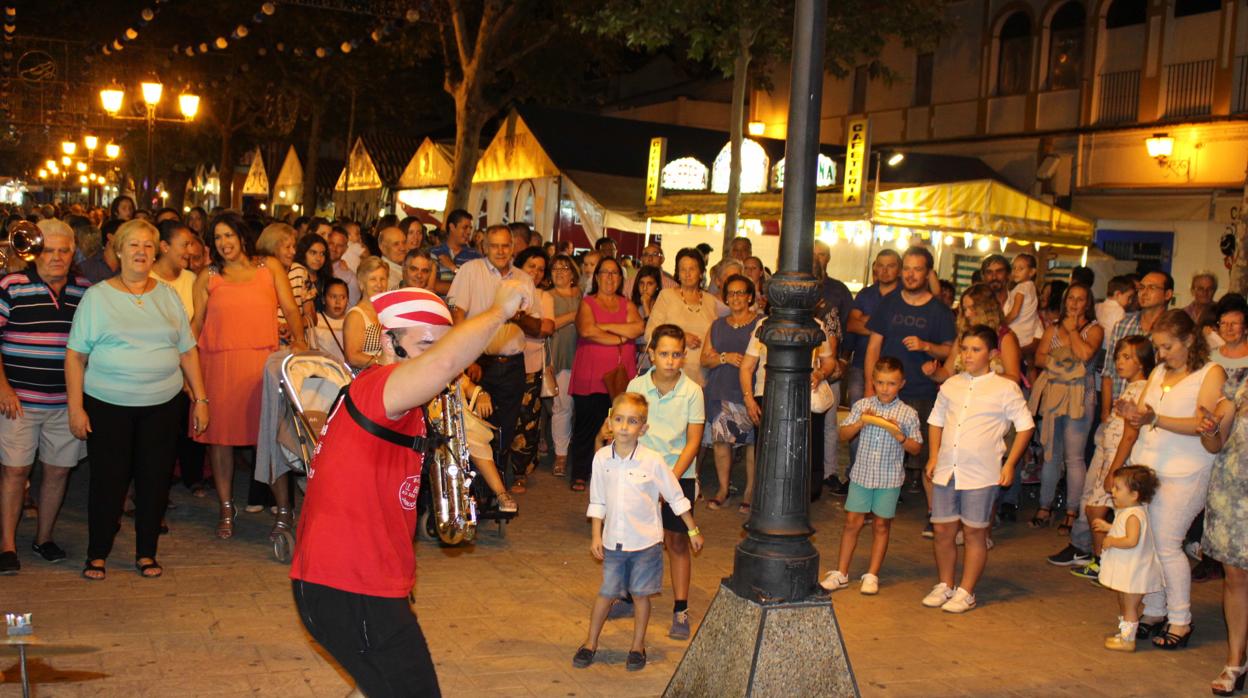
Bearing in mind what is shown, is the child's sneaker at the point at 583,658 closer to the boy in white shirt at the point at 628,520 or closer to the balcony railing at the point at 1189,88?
the boy in white shirt at the point at 628,520

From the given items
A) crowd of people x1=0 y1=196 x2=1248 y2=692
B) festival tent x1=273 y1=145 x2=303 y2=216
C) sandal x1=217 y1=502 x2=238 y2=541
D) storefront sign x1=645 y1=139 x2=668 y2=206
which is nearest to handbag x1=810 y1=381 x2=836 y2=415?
crowd of people x1=0 y1=196 x2=1248 y2=692

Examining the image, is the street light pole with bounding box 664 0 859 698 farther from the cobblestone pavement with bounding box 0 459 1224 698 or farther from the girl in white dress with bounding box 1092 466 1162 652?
the girl in white dress with bounding box 1092 466 1162 652

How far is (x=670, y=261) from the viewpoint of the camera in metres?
22.0

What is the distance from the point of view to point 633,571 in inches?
236

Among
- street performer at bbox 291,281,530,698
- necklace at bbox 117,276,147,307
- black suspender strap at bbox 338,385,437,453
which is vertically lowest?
street performer at bbox 291,281,530,698

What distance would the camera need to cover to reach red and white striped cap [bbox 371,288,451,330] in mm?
3920

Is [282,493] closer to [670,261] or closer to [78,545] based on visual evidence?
[78,545]

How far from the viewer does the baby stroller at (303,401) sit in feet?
23.2

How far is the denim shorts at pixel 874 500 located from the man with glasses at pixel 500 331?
2.94 meters

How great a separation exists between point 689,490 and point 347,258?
A: 6.58 meters

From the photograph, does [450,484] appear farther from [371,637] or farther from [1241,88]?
[1241,88]

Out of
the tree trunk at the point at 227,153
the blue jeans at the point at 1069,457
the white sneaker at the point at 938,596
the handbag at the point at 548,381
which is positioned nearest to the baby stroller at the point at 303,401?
the handbag at the point at 548,381

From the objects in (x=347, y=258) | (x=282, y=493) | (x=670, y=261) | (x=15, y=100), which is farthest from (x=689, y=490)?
(x=15, y=100)

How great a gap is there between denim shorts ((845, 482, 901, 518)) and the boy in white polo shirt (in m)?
0.26
